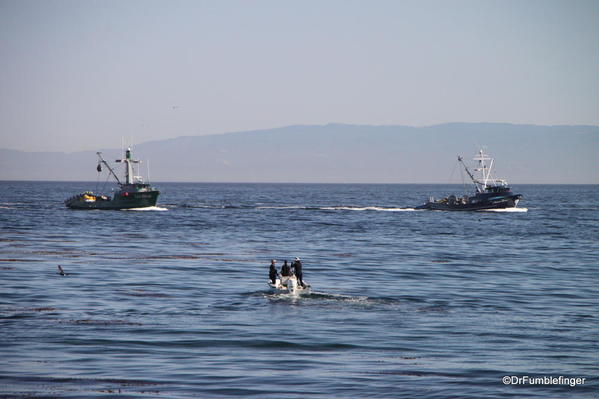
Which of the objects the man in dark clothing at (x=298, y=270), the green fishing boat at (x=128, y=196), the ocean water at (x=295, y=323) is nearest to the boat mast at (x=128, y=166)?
the green fishing boat at (x=128, y=196)

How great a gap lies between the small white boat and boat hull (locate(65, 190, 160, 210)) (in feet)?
336

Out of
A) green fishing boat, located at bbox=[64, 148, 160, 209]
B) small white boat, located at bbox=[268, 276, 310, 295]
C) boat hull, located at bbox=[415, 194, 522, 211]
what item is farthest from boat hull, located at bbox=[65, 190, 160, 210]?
small white boat, located at bbox=[268, 276, 310, 295]

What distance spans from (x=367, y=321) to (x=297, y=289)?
857 centimetres

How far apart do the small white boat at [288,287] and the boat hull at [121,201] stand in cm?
10248

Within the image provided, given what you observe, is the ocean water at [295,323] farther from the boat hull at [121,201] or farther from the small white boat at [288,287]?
the boat hull at [121,201]

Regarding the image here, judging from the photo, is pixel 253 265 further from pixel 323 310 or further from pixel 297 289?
pixel 323 310

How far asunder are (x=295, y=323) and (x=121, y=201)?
371 feet

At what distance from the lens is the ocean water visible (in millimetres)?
24453

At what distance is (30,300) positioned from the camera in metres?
40.1

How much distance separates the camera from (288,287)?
1681 inches

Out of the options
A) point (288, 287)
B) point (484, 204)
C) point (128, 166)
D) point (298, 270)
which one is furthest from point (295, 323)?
point (484, 204)

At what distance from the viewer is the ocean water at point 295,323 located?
80.2ft

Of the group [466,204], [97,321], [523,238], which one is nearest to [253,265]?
[97,321]

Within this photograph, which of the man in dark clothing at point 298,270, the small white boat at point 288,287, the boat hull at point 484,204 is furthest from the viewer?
the boat hull at point 484,204
